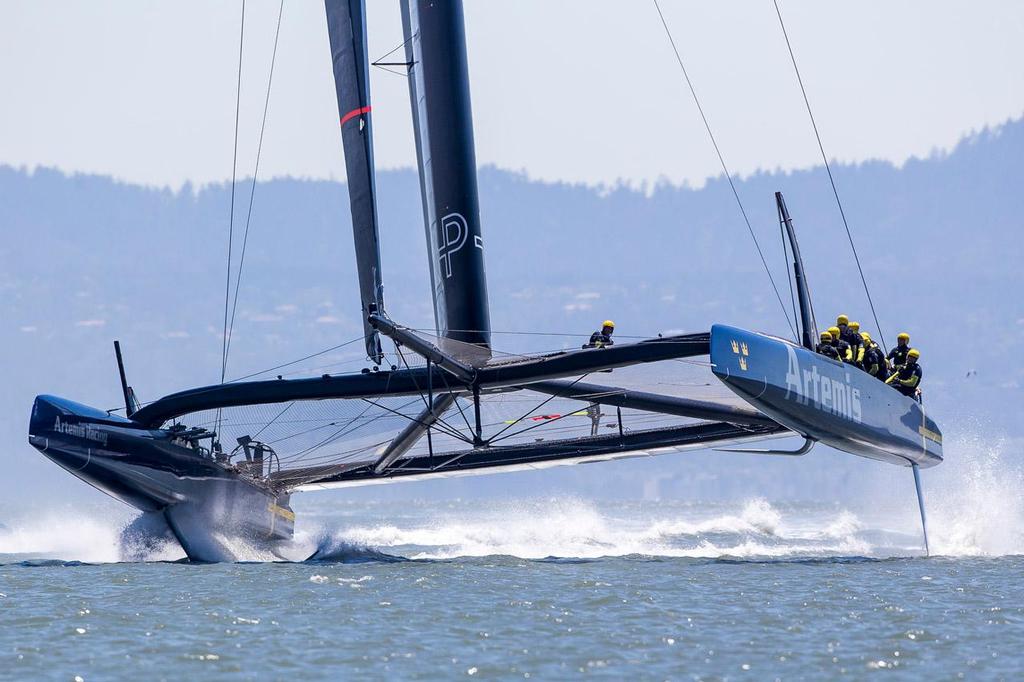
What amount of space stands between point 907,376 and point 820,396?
184cm

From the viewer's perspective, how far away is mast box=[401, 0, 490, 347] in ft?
38.0

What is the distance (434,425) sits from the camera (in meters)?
12.2

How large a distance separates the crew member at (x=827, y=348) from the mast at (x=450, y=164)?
8.30 ft

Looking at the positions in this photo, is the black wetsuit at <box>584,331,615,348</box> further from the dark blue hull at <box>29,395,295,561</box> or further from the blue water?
the dark blue hull at <box>29,395,295,561</box>

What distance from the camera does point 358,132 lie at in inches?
465

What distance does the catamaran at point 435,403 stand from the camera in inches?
431

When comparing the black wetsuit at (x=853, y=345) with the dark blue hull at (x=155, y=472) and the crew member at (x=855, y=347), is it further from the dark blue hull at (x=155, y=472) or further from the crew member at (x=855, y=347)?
the dark blue hull at (x=155, y=472)

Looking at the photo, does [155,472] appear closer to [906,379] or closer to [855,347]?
[855,347]

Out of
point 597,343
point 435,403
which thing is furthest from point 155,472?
point 597,343

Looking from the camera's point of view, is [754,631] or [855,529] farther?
[855,529]

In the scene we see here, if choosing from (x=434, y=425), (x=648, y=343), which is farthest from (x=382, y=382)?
(x=648, y=343)

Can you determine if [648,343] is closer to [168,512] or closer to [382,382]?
[382,382]

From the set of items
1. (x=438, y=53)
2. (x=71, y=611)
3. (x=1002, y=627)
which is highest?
(x=438, y=53)

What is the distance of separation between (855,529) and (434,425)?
13.3 metres
